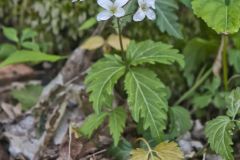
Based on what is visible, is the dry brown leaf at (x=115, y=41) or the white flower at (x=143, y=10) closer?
the white flower at (x=143, y=10)

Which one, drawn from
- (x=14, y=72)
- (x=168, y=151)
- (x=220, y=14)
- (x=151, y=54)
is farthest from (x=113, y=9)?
(x=14, y=72)

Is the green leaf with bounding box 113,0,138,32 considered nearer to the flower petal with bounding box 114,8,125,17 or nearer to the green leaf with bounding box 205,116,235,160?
the flower petal with bounding box 114,8,125,17

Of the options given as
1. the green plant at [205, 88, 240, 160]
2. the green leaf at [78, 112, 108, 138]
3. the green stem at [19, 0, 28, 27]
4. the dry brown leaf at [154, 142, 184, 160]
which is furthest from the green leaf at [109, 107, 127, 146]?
the green stem at [19, 0, 28, 27]

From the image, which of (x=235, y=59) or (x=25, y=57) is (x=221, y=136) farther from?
(x=25, y=57)

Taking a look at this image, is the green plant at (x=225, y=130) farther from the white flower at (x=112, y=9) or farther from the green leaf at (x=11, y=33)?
the green leaf at (x=11, y=33)

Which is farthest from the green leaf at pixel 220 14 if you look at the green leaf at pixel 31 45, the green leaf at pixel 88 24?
→ the green leaf at pixel 31 45

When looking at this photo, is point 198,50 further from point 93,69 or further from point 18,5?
point 18,5
